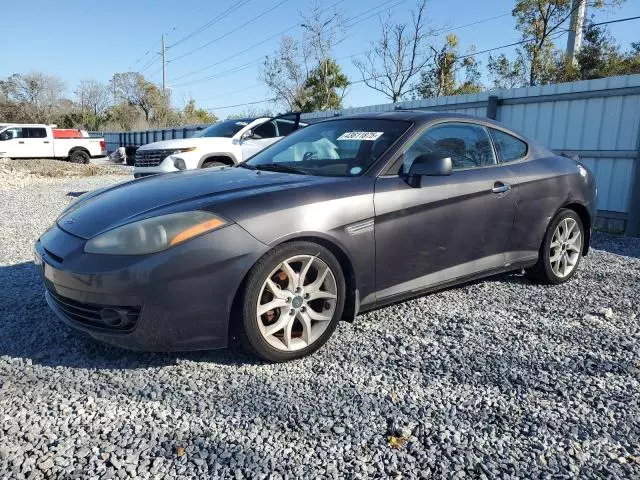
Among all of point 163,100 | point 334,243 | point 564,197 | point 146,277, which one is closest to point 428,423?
point 334,243

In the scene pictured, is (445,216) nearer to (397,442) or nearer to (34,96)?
(397,442)

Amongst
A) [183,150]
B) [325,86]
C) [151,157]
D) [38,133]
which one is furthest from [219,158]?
[325,86]

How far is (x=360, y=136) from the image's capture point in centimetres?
356

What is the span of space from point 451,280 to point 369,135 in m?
1.17

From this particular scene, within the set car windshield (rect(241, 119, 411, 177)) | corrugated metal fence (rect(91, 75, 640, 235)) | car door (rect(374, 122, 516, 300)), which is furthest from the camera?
corrugated metal fence (rect(91, 75, 640, 235))

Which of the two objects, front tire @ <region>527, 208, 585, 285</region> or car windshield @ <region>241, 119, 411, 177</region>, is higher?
car windshield @ <region>241, 119, 411, 177</region>

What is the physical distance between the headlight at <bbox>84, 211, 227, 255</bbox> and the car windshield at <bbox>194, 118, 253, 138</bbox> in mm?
7102

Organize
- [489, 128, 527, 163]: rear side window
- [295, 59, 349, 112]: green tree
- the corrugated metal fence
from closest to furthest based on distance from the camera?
[489, 128, 527, 163]: rear side window < the corrugated metal fence < [295, 59, 349, 112]: green tree

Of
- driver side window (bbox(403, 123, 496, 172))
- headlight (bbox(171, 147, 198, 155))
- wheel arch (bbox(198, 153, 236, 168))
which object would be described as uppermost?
driver side window (bbox(403, 123, 496, 172))

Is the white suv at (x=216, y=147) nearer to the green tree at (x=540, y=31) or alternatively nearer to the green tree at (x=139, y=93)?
the green tree at (x=540, y=31)

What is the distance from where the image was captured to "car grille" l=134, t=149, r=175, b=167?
29.3ft

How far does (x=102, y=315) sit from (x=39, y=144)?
23.1m

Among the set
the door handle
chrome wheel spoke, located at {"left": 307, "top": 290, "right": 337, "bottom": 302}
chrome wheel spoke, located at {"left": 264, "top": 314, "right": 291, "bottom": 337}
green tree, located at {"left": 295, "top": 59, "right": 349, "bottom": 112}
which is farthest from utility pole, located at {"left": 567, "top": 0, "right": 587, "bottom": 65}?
chrome wheel spoke, located at {"left": 264, "top": 314, "right": 291, "bottom": 337}

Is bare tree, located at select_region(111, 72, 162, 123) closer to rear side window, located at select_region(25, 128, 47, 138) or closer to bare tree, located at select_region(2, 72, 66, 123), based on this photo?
bare tree, located at select_region(2, 72, 66, 123)
